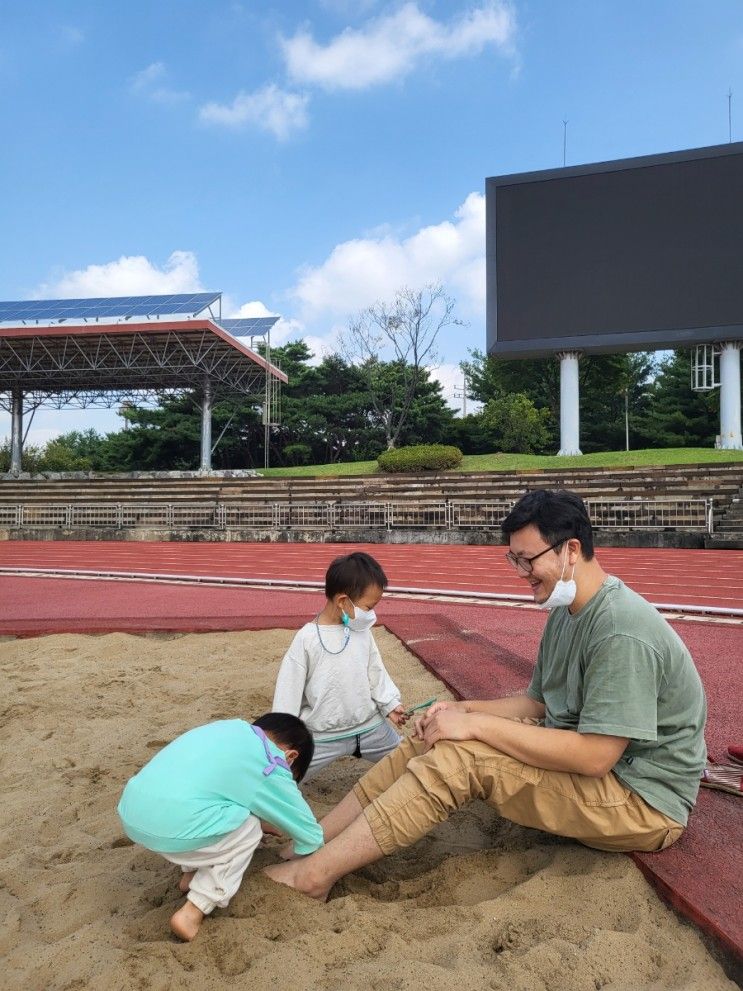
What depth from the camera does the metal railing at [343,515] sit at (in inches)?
618

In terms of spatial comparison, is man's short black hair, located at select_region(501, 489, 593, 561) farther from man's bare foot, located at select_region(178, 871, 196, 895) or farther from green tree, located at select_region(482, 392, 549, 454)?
green tree, located at select_region(482, 392, 549, 454)

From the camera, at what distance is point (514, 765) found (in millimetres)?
2150

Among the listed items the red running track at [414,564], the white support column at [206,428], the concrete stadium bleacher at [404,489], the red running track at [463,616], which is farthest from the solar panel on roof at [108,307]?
Answer: the red running track at [463,616]

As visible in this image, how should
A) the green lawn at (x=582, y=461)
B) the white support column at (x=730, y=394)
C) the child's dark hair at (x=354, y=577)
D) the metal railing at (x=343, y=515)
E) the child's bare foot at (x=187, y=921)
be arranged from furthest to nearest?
the white support column at (x=730, y=394) < the green lawn at (x=582, y=461) < the metal railing at (x=343, y=515) < the child's dark hair at (x=354, y=577) < the child's bare foot at (x=187, y=921)

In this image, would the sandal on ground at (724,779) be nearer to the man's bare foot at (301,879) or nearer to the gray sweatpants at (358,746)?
the gray sweatpants at (358,746)

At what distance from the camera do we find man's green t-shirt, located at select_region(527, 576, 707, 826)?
76.9 inches

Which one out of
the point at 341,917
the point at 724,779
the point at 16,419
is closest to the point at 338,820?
the point at 341,917

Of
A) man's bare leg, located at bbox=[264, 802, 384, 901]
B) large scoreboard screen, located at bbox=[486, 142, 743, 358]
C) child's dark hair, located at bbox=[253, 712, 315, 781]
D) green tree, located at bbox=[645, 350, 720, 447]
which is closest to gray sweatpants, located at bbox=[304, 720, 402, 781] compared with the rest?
child's dark hair, located at bbox=[253, 712, 315, 781]

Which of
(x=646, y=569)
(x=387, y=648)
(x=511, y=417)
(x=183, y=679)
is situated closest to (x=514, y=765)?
(x=183, y=679)

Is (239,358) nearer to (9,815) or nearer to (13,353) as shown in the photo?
(13,353)

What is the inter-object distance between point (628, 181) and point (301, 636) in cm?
2512

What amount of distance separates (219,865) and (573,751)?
1039mm

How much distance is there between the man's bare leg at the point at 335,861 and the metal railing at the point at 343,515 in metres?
13.9

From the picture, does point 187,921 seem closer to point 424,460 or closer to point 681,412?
point 424,460
